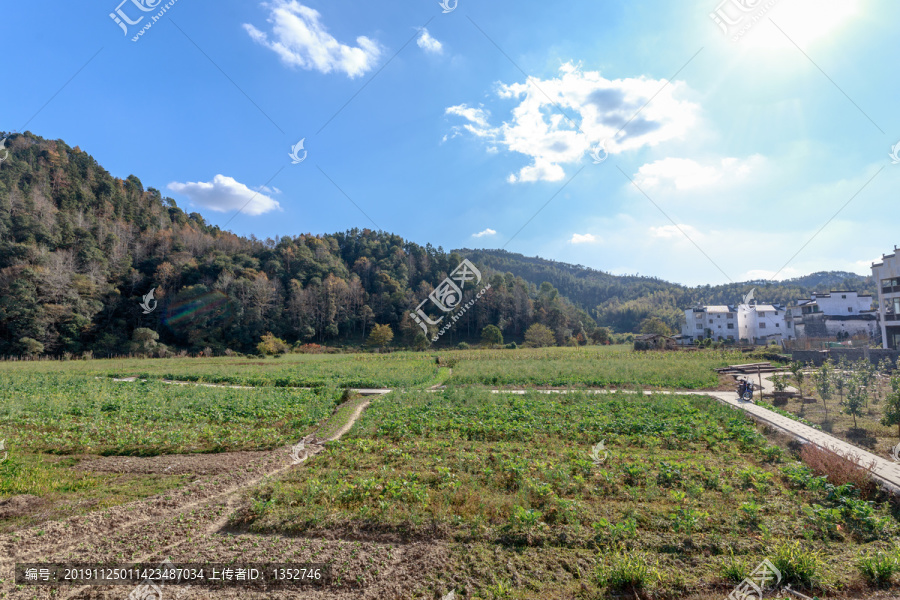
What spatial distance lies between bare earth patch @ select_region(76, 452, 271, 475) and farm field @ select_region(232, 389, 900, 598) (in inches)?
93.8

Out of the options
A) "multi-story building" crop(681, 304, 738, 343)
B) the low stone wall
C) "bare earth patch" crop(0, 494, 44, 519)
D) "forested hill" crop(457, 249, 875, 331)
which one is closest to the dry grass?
"bare earth patch" crop(0, 494, 44, 519)

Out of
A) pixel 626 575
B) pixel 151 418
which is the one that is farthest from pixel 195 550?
pixel 151 418

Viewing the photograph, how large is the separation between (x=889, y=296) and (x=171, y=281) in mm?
89306

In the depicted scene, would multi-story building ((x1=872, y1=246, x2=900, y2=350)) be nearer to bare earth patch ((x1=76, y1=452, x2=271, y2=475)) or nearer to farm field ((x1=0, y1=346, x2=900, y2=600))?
farm field ((x1=0, y1=346, x2=900, y2=600))

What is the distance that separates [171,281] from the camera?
63094mm

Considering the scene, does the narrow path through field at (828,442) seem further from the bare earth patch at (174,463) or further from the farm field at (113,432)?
the farm field at (113,432)

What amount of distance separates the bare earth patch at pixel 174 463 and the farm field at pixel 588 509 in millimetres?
2384

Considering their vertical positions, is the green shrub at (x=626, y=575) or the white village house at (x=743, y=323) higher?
the white village house at (x=743, y=323)

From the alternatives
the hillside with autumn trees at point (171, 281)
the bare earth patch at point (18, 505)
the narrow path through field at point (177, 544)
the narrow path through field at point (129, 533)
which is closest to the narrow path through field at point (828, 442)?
the narrow path through field at point (177, 544)

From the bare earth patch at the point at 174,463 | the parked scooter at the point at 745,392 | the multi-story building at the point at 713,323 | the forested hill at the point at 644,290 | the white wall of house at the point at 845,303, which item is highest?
the forested hill at the point at 644,290

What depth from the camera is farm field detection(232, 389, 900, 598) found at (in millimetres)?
5441

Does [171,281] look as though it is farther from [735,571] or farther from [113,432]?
[735,571]

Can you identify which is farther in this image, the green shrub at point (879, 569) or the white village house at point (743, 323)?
the white village house at point (743, 323)

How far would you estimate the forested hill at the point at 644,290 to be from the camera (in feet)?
353
